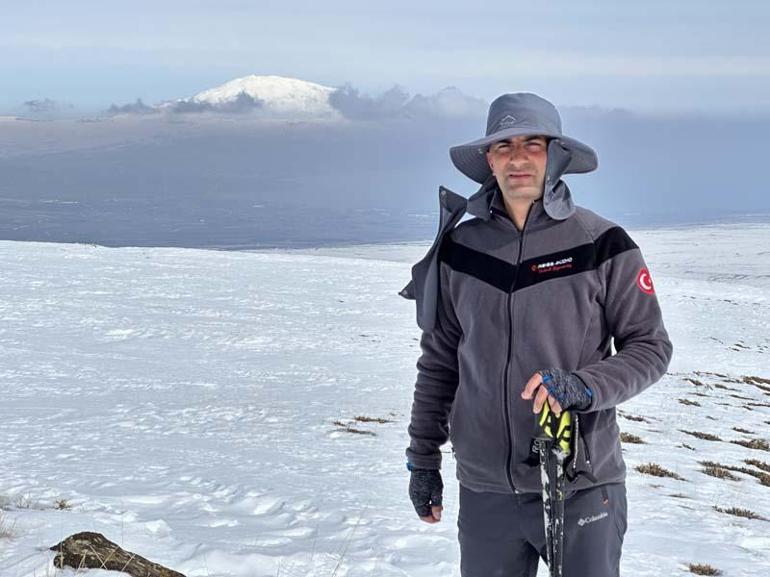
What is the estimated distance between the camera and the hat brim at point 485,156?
2.88m

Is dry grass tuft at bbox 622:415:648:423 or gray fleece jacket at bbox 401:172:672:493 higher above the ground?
gray fleece jacket at bbox 401:172:672:493

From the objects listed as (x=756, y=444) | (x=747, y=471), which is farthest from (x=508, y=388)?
(x=756, y=444)

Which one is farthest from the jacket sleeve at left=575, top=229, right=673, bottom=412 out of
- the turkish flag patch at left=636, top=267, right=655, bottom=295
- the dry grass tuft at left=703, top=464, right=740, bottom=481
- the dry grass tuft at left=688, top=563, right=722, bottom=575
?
the dry grass tuft at left=703, top=464, right=740, bottom=481

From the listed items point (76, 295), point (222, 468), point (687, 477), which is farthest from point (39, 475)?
point (76, 295)

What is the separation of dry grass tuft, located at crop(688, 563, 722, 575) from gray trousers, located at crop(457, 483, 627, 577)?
3.50 meters

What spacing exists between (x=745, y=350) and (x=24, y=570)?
106 ft

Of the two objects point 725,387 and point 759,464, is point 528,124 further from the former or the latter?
point 725,387

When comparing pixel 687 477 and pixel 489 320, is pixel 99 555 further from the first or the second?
pixel 687 477

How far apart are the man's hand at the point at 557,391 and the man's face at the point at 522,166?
2.36 ft

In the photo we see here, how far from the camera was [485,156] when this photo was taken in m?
3.23

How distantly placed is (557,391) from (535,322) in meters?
0.34

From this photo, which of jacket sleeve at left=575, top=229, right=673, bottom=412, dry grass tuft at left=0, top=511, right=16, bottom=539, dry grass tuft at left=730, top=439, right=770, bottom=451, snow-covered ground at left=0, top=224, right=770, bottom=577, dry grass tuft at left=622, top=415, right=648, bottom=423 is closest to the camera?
jacket sleeve at left=575, top=229, right=673, bottom=412

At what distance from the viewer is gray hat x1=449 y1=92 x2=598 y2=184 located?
287 cm

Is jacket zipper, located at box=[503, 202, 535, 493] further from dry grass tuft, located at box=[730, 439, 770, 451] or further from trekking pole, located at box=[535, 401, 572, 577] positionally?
dry grass tuft, located at box=[730, 439, 770, 451]
